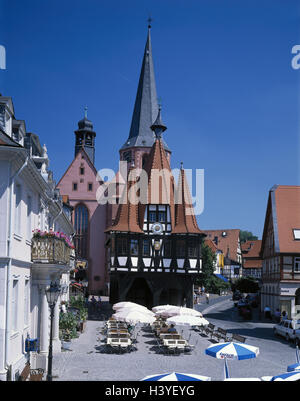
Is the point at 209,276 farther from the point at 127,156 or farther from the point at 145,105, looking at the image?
the point at 145,105

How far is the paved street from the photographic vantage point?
17016mm

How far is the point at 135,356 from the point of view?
2127 centimetres

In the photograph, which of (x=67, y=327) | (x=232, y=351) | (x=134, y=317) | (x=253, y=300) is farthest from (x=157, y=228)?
(x=232, y=351)

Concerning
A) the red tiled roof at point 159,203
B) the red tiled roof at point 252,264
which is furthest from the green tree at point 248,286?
the red tiled roof at point 159,203

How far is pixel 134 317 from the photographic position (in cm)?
2364

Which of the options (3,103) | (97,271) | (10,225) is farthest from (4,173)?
(97,271)

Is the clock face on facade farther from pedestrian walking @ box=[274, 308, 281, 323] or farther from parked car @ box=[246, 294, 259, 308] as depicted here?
parked car @ box=[246, 294, 259, 308]

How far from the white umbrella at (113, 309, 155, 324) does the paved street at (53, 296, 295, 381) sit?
1290 mm

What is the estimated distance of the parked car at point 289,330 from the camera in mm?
26222

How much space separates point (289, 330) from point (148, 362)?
10454mm

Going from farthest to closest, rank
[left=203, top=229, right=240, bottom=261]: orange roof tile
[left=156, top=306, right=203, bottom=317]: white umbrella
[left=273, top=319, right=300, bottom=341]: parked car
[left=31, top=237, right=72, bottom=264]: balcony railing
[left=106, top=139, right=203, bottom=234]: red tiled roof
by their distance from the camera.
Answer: [left=203, top=229, right=240, bottom=261]: orange roof tile → [left=106, top=139, right=203, bottom=234]: red tiled roof → [left=273, top=319, right=300, bottom=341]: parked car → [left=156, top=306, right=203, bottom=317]: white umbrella → [left=31, top=237, right=72, bottom=264]: balcony railing

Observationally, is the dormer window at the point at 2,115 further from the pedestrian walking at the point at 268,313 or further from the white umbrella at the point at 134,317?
the pedestrian walking at the point at 268,313

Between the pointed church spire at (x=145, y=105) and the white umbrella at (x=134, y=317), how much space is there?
40954 mm

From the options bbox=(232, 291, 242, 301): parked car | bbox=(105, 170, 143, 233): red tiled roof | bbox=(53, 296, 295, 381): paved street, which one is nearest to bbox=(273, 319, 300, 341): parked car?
bbox=(53, 296, 295, 381): paved street
